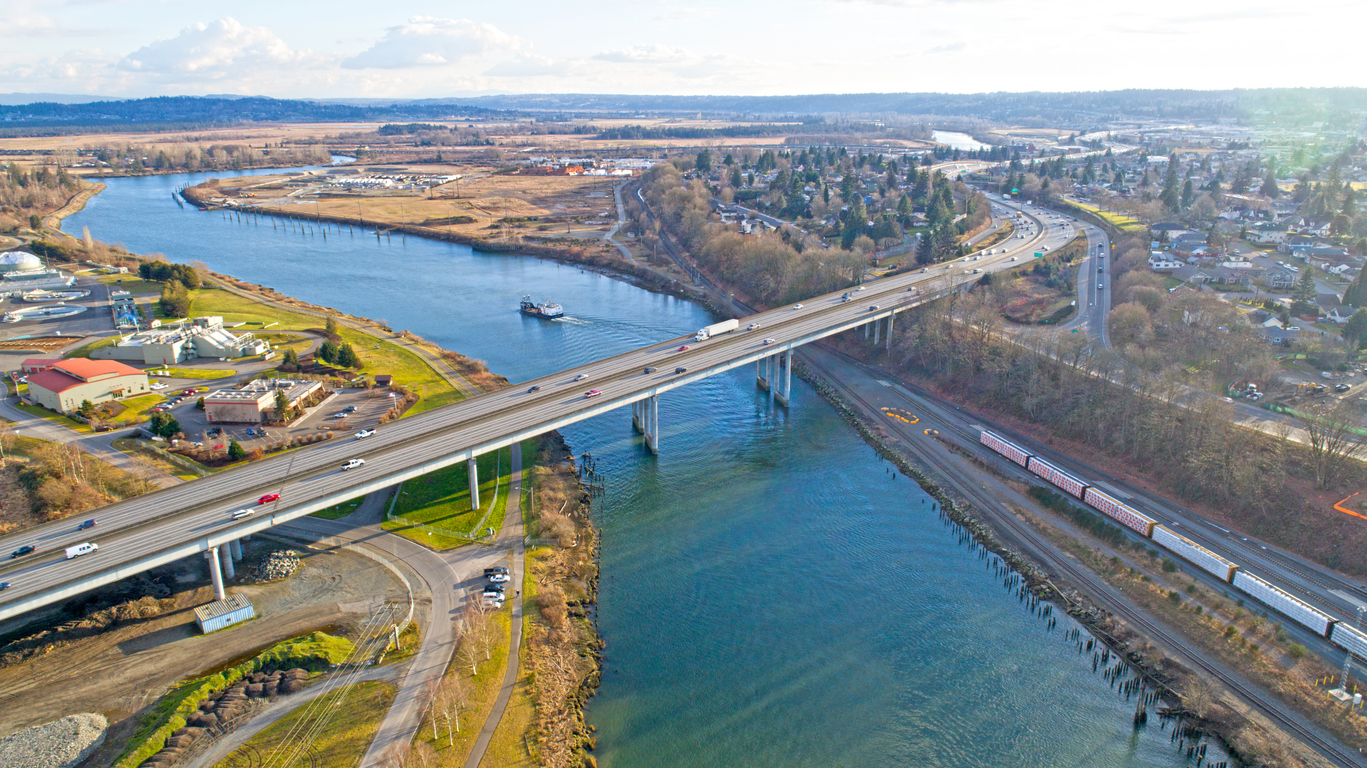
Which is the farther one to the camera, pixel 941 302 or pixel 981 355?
pixel 941 302

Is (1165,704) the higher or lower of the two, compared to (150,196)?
lower

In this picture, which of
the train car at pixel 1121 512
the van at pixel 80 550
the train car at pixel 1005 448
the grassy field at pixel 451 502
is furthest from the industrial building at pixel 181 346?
the train car at pixel 1121 512

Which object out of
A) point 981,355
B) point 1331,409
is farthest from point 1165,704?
point 981,355

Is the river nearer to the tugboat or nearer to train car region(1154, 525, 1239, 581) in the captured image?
train car region(1154, 525, 1239, 581)

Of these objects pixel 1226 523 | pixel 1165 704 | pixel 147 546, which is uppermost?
pixel 147 546

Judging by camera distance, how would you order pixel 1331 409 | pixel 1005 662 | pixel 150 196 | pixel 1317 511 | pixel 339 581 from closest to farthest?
pixel 1005 662, pixel 339 581, pixel 1317 511, pixel 1331 409, pixel 150 196

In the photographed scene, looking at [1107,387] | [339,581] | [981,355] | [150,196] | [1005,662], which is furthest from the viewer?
[150,196]

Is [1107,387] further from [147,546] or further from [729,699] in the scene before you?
[147,546]

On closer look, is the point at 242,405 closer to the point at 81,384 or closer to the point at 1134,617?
the point at 81,384
